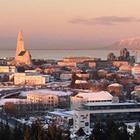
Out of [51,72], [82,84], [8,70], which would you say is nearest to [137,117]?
[82,84]

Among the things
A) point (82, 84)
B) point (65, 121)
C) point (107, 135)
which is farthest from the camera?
point (82, 84)

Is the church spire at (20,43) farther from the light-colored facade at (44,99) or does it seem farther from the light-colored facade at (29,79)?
the light-colored facade at (44,99)

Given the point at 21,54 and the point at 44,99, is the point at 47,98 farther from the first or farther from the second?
the point at 21,54

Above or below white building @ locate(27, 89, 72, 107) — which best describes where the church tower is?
above

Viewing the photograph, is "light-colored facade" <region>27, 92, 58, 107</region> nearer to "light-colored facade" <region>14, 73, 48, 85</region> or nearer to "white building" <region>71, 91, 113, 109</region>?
"white building" <region>71, 91, 113, 109</region>

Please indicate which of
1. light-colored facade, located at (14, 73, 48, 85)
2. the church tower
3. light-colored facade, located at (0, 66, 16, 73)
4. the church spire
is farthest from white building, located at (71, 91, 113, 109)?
the church spire

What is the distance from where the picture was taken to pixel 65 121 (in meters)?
17.2

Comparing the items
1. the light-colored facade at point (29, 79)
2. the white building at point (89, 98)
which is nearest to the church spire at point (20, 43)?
the light-colored facade at point (29, 79)

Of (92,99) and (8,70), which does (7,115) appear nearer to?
(92,99)

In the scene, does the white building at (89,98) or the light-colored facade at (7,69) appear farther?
the light-colored facade at (7,69)

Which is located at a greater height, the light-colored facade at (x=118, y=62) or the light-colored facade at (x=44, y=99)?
the light-colored facade at (x=118, y=62)

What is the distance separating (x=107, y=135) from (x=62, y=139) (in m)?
1.29

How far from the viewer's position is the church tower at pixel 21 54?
5241 centimetres

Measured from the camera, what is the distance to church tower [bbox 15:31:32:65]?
52.4 meters
